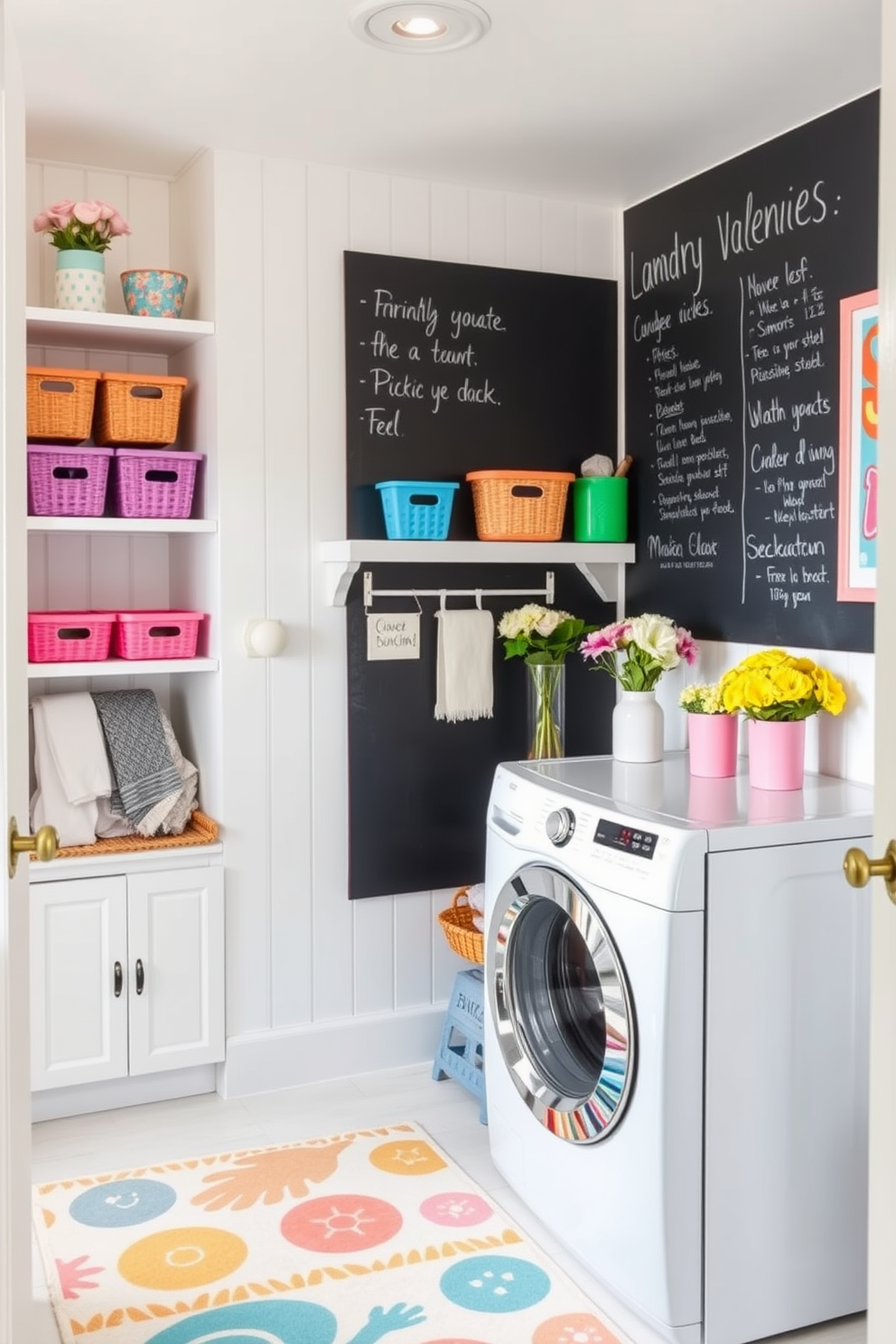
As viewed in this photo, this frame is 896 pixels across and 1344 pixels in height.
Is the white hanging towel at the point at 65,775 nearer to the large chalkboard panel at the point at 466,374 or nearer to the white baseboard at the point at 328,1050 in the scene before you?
the white baseboard at the point at 328,1050

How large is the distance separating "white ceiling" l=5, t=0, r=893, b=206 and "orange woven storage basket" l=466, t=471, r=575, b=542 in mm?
778

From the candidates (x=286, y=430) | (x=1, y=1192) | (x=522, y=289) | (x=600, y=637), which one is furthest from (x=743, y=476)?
(x=1, y=1192)

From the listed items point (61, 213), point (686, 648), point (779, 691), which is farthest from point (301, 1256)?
point (61, 213)

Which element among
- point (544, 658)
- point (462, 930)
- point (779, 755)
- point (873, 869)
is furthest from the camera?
point (544, 658)

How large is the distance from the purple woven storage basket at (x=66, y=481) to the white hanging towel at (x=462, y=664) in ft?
3.03

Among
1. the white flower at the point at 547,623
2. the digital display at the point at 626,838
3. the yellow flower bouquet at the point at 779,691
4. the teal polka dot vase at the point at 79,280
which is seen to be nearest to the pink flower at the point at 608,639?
the white flower at the point at 547,623

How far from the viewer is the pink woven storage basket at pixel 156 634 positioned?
125 inches

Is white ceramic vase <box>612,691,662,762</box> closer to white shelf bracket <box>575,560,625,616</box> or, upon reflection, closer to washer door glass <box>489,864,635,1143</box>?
washer door glass <box>489,864,635,1143</box>

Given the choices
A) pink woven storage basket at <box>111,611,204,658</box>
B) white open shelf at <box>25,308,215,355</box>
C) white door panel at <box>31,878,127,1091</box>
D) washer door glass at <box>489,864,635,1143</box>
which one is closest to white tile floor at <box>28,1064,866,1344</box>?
white door panel at <box>31,878,127,1091</box>

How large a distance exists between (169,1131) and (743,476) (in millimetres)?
2079

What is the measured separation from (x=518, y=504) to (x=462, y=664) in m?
Answer: 0.44

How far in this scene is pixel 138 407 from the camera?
317cm

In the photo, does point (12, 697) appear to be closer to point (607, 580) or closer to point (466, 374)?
point (466, 374)

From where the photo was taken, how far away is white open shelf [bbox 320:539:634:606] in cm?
320
